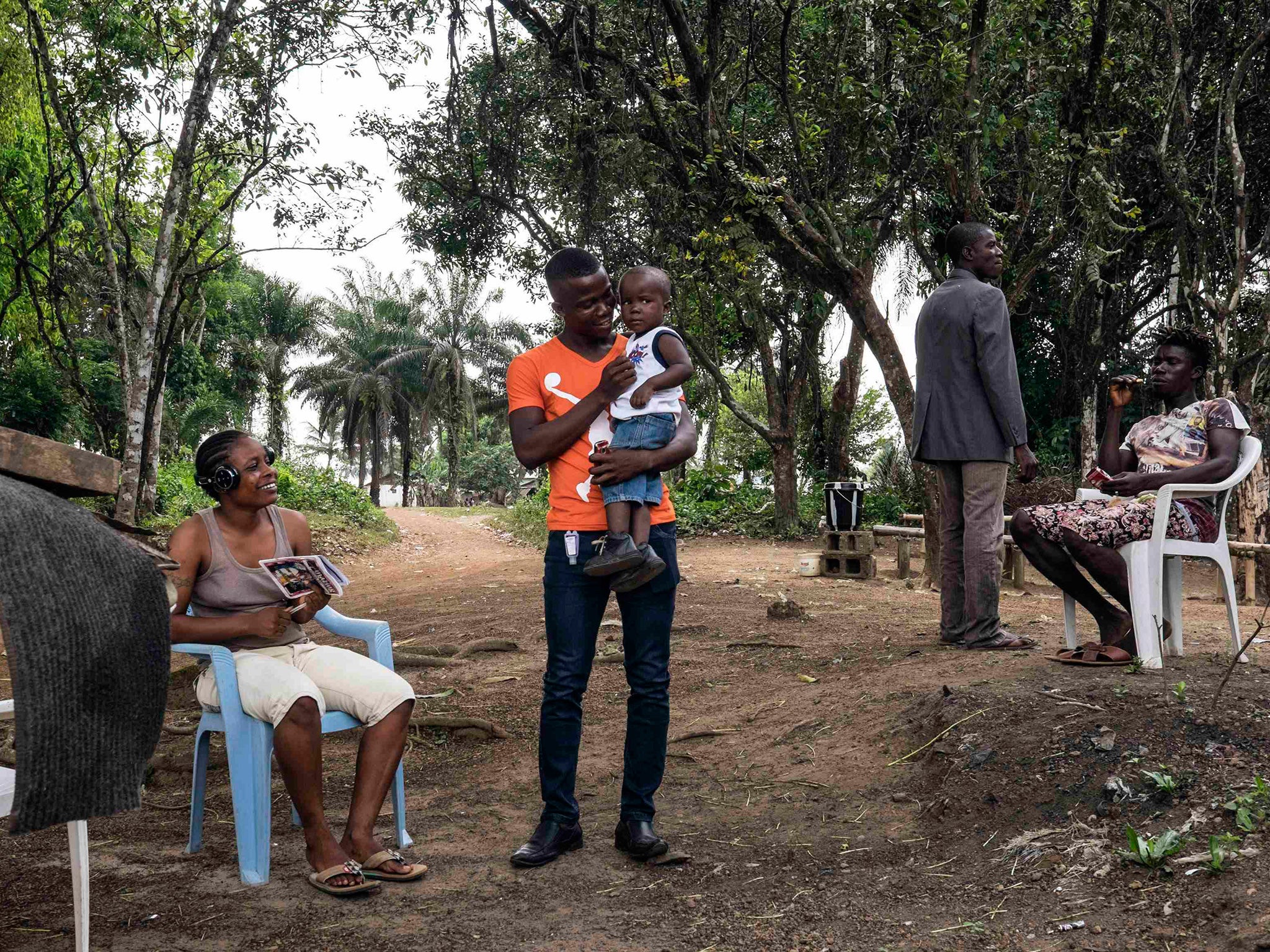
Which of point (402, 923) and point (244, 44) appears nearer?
point (402, 923)

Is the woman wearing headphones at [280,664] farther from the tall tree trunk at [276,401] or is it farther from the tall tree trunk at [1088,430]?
the tall tree trunk at [276,401]

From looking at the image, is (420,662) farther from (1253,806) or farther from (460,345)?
(460,345)

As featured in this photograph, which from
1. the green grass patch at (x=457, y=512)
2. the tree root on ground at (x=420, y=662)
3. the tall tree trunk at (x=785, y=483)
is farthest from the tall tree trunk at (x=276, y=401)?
the tree root on ground at (x=420, y=662)

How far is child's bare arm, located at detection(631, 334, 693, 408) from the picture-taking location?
3330 millimetres

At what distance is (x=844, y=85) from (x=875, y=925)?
6506 mm

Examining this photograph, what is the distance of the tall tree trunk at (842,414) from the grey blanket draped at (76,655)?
20003 millimetres

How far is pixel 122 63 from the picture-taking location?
39.3ft

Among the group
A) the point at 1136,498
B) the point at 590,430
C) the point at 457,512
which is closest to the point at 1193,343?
the point at 1136,498

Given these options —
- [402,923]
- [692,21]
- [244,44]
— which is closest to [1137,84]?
[692,21]

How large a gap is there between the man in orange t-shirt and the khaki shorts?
528 millimetres

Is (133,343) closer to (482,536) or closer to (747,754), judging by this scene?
(482,536)

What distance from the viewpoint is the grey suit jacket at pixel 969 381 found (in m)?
5.53

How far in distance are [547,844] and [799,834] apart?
36.0 inches

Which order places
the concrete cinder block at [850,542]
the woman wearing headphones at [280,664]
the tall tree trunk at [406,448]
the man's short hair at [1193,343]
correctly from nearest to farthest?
the woman wearing headphones at [280,664], the man's short hair at [1193,343], the concrete cinder block at [850,542], the tall tree trunk at [406,448]
